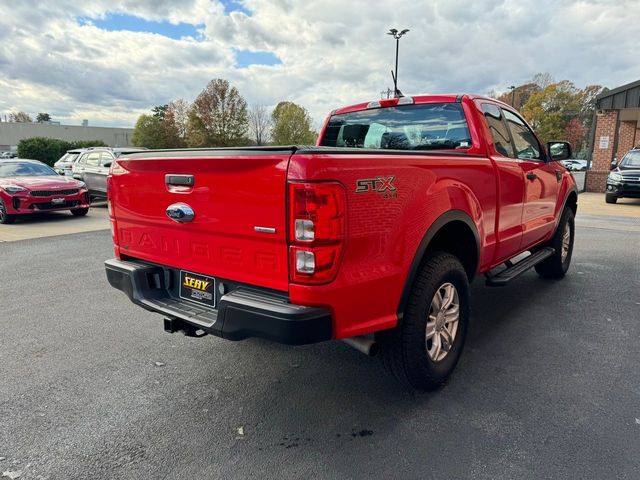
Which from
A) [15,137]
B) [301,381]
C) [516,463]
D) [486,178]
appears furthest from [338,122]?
[15,137]

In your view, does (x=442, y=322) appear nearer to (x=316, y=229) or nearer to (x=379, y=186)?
(x=379, y=186)

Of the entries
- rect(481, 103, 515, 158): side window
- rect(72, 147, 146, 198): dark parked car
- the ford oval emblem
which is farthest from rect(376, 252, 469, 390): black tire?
rect(72, 147, 146, 198): dark parked car

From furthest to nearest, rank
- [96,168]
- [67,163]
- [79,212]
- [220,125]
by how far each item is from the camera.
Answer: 1. [220,125]
2. [67,163]
3. [96,168]
4. [79,212]

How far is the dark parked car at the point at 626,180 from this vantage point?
1362 cm

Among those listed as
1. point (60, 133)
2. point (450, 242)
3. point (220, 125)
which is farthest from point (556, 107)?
point (60, 133)

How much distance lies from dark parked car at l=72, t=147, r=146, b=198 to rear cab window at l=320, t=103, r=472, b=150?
963 cm

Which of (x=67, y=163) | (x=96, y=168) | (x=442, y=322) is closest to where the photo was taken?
(x=442, y=322)

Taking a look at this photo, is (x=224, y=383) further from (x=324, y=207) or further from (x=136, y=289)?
(x=324, y=207)

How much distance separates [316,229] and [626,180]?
48.9 feet

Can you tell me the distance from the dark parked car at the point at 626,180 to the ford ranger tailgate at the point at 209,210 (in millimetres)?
14896

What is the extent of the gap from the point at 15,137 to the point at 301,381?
96378 millimetres

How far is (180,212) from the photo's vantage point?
2.61 m

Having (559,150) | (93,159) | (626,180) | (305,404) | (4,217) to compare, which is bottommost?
(305,404)

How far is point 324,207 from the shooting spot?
2.07 metres
